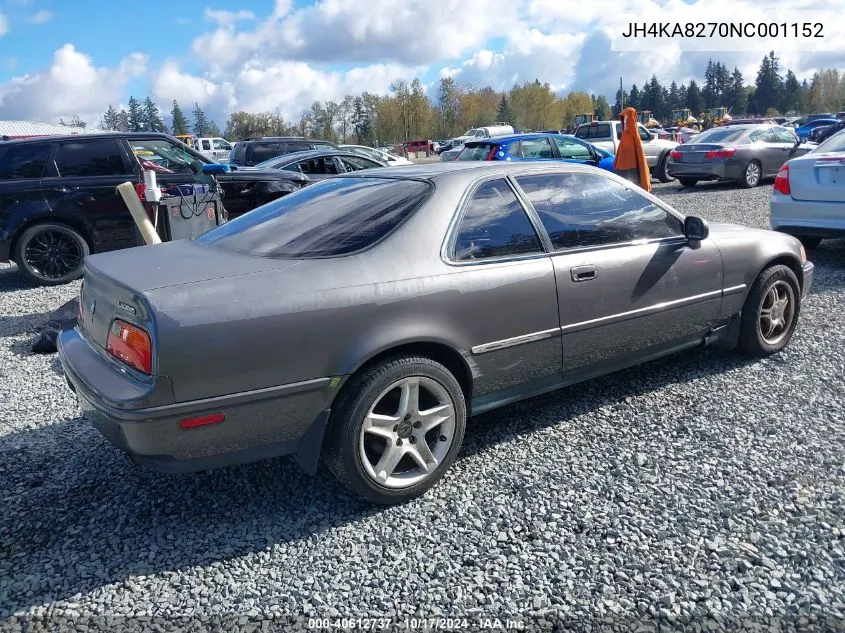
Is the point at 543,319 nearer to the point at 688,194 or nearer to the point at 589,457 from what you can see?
the point at 589,457

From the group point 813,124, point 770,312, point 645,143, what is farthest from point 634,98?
point 770,312

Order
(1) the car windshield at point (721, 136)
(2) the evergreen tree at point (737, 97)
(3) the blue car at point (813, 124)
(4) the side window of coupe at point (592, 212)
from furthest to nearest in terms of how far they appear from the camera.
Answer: (2) the evergreen tree at point (737, 97), (3) the blue car at point (813, 124), (1) the car windshield at point (721, 136), (4) the side window of coupe at point (592, 212)

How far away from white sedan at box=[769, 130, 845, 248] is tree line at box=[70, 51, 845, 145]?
54.5 meters

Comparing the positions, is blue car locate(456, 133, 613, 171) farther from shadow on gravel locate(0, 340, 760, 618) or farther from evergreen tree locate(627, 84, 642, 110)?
evergreen tree locate(627, 84, 642, 110)

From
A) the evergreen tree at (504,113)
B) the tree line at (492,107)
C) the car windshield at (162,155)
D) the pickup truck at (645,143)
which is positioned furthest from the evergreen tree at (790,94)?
the car windshield at (162,155)

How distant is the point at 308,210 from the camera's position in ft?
10.9

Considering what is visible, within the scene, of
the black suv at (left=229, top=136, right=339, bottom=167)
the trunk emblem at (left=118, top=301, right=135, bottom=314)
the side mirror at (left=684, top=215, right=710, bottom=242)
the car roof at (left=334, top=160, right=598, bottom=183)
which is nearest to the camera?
the trunk emblem at (left=118, top=301, right=135, bottom=314)

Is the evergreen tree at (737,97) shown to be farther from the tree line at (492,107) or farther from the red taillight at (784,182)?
the red taillight at (784,182)

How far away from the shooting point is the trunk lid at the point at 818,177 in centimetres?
671

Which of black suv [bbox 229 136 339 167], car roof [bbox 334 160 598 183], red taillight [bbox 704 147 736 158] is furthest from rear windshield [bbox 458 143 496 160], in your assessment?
car roof [bbox 334 160 598 183]

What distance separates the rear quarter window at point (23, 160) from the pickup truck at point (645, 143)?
13.1 metres

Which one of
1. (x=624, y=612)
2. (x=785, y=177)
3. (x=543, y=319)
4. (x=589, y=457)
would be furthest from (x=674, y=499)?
(x=785, y=177)

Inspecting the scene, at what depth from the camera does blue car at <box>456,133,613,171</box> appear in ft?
42.4

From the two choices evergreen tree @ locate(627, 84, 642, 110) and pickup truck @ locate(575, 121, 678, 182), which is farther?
evergreen tree @ locate(627, 84, 642, 110)
